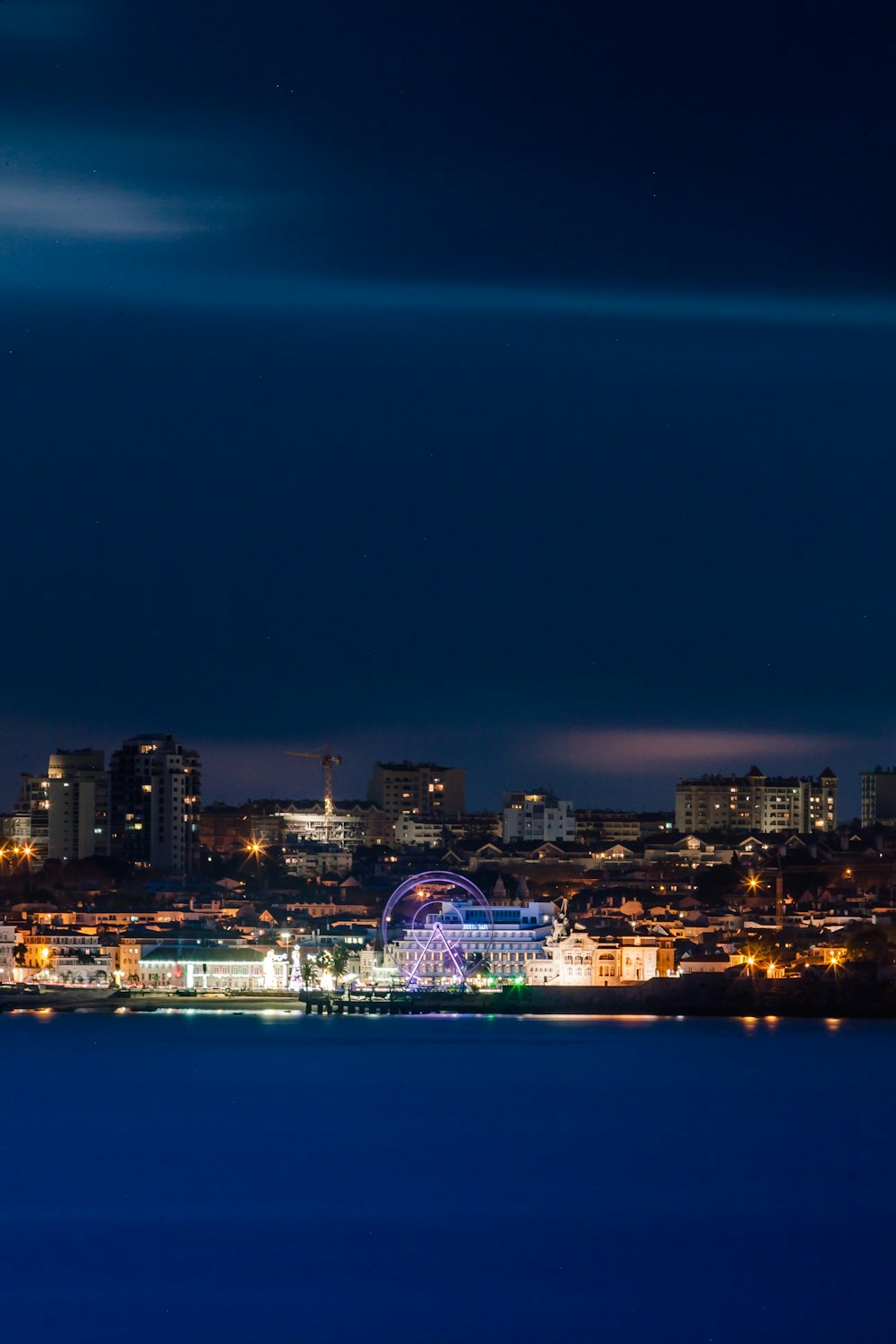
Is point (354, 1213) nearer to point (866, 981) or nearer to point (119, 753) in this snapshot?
point (866, 981)

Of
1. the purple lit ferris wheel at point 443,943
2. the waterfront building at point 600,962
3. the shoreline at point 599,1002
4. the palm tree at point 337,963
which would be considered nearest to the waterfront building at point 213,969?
the palm tree at point 337,963

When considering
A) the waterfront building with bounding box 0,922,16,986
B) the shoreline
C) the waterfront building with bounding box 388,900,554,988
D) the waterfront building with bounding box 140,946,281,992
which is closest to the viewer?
the shoreline

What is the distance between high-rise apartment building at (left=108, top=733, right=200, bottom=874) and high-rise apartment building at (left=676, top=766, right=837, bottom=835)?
17.2 m

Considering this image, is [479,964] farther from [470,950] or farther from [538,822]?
[538,822]

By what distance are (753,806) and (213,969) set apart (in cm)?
3702

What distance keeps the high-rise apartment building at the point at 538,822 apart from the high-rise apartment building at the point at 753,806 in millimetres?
3881

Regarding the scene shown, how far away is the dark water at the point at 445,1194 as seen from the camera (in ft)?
61.4

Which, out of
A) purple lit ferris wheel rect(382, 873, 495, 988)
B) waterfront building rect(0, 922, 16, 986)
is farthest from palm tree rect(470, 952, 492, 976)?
waterfront building rect(0, 922, 16, 986)

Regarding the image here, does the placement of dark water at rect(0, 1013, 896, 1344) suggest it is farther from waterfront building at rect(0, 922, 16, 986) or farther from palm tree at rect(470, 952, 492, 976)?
waterfront building at rect(0, 922, 16, 986)

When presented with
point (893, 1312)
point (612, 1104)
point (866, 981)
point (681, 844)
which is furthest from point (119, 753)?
point (893, 1312)

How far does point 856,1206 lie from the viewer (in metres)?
23.8

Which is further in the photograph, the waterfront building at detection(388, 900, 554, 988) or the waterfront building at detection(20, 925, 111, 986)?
the waterfront building at detection(20, 925, 111, 986)

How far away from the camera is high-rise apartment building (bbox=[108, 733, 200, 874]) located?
3398 inches

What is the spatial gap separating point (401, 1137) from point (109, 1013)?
26441 mm
